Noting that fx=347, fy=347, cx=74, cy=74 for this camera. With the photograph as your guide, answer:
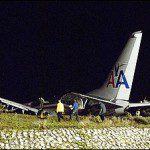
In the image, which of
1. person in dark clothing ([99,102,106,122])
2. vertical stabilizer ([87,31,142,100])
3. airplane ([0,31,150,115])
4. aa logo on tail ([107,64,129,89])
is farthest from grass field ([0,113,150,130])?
aa logo on tail ([107,64,129,89])

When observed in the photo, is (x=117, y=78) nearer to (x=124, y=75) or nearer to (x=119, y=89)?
(x=124, y=75)

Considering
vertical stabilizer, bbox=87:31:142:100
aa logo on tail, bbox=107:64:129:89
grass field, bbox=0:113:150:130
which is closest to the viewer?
grass field, bbox=0:113:150:130

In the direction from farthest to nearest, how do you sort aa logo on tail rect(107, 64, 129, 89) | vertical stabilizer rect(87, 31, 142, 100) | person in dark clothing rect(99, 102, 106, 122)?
aa logo on tail rect(107, 64, 129, 89)
vertical stabilizer rect(87, 31, 142, 100)
person in dark clothing rect(99, 102, 106, 122)

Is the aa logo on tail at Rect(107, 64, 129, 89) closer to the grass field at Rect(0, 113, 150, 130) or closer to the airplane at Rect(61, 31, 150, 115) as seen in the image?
the airplane at Rect(61, 31, 150, 115)

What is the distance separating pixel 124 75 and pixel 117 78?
697 mm

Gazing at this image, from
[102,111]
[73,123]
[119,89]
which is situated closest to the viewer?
[73,123]

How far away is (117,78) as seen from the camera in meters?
29.0

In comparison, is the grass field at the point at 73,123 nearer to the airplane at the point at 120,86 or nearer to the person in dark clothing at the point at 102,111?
the person in dark clothing at the point at 102,111

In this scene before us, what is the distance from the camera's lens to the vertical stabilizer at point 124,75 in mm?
28325

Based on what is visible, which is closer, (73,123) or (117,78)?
(73,123)

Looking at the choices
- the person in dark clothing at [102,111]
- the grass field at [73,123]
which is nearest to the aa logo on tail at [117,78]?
the grass field at [73,123]

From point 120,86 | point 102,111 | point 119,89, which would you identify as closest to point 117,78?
point 120,86

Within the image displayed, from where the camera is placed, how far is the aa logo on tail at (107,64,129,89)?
2856cm

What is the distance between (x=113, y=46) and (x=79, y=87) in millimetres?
8823
